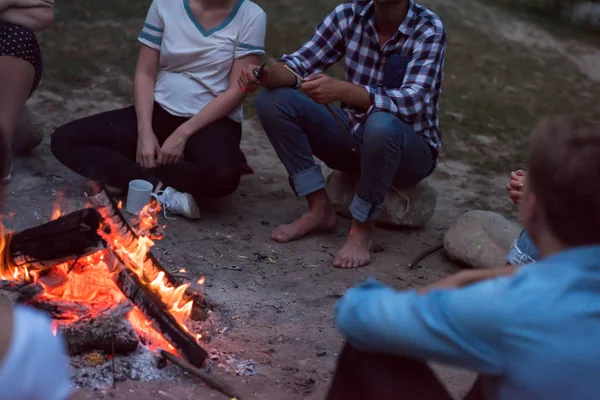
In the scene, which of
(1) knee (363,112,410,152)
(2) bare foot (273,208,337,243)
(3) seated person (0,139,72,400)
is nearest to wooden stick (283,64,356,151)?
(1) knee (363,112,410,152)

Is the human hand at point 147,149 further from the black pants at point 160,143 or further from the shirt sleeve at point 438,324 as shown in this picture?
the shirt sleeve at point 438,324

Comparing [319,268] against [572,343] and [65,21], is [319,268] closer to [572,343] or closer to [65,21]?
[572,343]

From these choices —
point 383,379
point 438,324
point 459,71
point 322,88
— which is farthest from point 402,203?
point 459,71

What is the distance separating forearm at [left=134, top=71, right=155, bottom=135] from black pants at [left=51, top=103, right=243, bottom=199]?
9cm

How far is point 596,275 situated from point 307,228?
9.61ft

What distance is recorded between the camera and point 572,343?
175 centimetres

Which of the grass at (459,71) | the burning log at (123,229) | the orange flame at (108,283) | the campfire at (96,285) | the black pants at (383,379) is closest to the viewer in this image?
the black pants at (383,379)

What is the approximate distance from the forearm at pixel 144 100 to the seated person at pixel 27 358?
3218 millimetres

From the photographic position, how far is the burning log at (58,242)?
306 cm

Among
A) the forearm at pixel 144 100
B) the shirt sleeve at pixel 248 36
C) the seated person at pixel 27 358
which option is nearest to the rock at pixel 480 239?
the shirt sleeve at pixel 248 36

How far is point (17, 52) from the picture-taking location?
445 cm

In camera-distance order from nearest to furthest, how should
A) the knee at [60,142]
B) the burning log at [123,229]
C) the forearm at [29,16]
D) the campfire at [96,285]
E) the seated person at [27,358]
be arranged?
the seated person at [27,358] < the campfire at [96,285] < the burning log at [123,229] < the forearm at [29,16] < the knee at [60,142]

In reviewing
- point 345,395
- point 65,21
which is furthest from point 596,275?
point 65,21

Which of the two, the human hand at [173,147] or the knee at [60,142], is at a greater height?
the human hand at [173,147]
